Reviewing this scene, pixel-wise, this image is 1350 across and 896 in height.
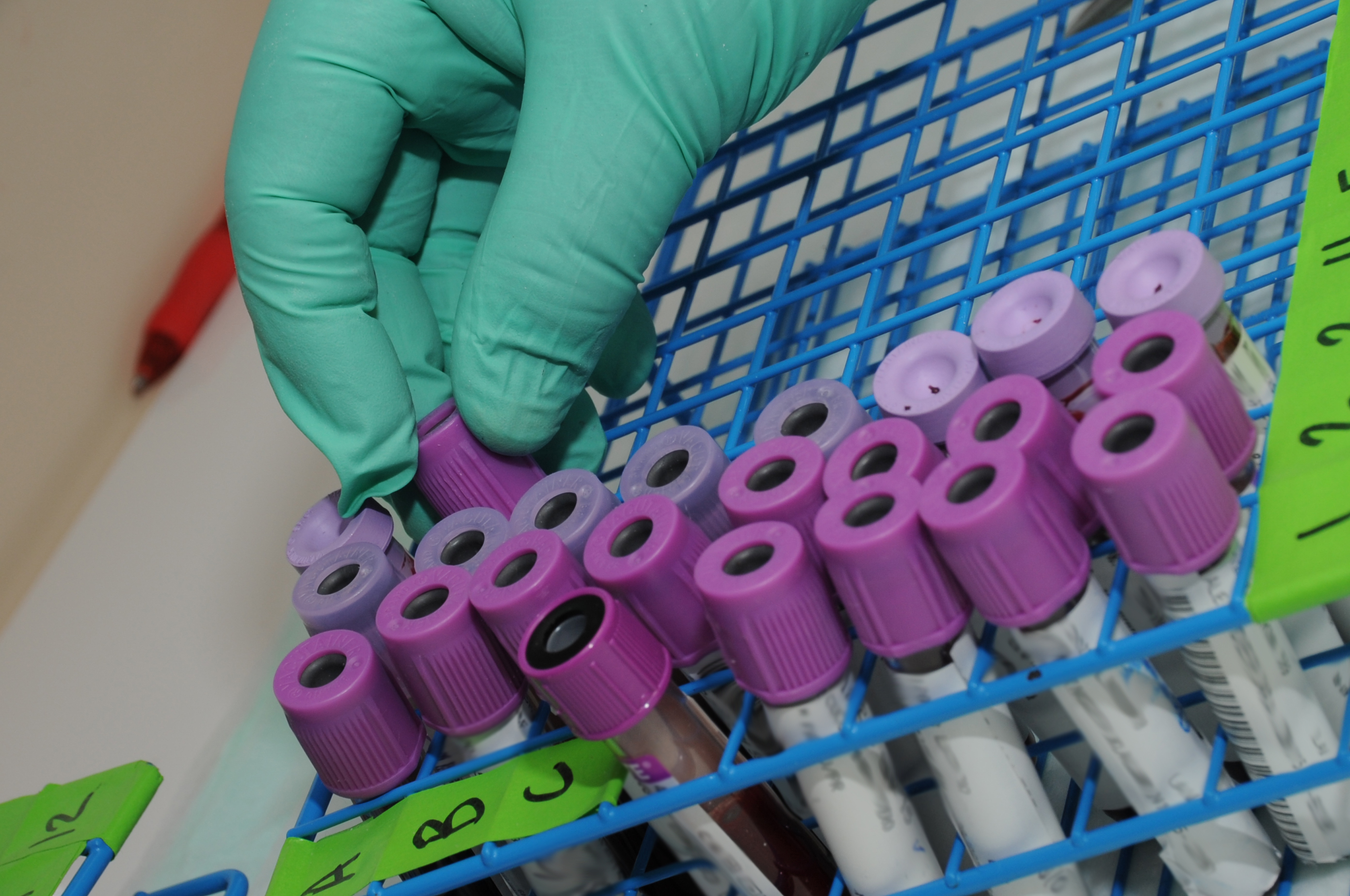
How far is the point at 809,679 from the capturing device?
43cm

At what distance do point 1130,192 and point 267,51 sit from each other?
624 millimetres

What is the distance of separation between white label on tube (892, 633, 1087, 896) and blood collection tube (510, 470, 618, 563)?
0.53 ft

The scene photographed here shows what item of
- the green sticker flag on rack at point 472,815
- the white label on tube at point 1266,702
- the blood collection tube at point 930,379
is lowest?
the white label on tube at point 1266,702

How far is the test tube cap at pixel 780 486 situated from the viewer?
17.7 inches

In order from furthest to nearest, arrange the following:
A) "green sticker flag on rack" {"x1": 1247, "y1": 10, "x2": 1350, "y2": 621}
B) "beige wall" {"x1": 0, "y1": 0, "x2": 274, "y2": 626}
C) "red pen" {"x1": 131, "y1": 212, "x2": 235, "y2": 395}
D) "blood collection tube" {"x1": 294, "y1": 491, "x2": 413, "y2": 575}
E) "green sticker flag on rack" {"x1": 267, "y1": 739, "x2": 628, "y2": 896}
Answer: "red pen" {"x1": 131, "y1": 212, "x2": 235, "y2": 395} < "beige wall" {"x1": 0, "y1": 0, "x2": 274, "y2": 626} < "blood collection tube" {"x1": 294, "y1": 491, "x2": 413, "y2": 575} < "green sticker flag on rack" {"x1": 267, "y1": 739, "x2": 628, "y2": 896} < "green sticker flag on rack" {"x1": 1247, "y1": 10, "x2": 1350, "y2": 621}

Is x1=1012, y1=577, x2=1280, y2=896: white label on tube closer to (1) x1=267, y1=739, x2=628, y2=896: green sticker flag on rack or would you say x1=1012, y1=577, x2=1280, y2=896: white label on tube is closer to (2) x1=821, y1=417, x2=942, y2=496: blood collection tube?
(2) x1=821, y1=417, x2=942, y2=496: blood collection tube

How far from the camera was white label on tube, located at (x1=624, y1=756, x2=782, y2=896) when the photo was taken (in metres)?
0.45

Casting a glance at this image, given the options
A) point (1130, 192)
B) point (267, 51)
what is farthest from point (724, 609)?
point (1130, 192)

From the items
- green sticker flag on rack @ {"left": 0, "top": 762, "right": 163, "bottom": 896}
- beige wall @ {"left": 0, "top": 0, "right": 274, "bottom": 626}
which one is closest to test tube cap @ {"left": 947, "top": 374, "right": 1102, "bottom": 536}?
green sticker flag on rack @ {"left": 0, "top": 762, "right": 163, "bottom": 896}

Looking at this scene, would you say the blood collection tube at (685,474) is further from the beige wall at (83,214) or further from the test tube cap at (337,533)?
the beige wall at (83,214)

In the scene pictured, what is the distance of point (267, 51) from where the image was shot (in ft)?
1.96

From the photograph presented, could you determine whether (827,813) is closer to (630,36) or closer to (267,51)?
(630,36)

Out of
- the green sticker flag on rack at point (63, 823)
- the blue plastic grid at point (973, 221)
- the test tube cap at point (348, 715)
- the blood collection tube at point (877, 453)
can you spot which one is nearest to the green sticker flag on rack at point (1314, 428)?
the blue plastic grid at point (973, 221)

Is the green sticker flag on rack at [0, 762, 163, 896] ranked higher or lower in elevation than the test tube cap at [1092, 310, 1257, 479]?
lower
